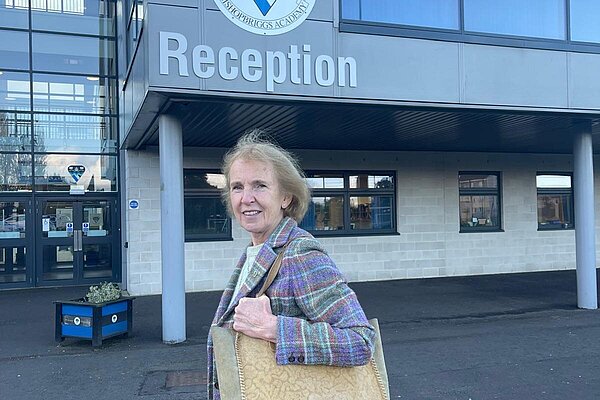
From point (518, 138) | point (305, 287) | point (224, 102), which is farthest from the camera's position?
point (518, 138)

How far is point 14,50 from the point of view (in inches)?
482

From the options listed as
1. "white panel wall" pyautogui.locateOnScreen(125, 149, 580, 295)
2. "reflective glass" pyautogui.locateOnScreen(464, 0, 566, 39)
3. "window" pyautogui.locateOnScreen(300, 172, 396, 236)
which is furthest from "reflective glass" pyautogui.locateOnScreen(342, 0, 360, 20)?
"window" pyautogui.locateOnScreen(300, 172, 396, 236)

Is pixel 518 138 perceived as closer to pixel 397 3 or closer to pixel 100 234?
pixel 397 3

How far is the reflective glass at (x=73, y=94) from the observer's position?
12344 millimetres

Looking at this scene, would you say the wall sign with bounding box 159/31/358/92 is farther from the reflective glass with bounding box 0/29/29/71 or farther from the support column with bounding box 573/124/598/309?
the reflective glass with bounding box 0/29/29/71

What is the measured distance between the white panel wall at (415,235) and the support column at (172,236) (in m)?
4.10

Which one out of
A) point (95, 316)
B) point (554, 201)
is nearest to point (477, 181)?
point (554, 201)

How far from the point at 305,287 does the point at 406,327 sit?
6.71 metres

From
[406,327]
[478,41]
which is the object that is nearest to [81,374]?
[406,327]

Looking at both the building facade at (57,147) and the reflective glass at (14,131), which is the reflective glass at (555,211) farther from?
the reflective glass at (14,131)

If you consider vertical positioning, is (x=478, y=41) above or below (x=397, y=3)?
below

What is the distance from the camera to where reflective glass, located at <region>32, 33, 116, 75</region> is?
40.7 feet

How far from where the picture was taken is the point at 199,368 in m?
5.70

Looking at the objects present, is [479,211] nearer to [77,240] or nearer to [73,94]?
[77,240]
